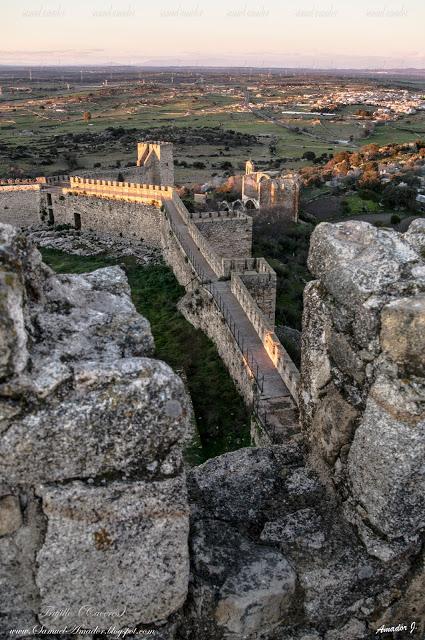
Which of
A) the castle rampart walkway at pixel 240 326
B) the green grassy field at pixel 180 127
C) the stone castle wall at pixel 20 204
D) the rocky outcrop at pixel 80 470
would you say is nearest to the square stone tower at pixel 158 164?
the stone castle wall at pixel 20 204

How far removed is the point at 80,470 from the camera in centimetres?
305

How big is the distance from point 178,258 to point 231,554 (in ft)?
65.0

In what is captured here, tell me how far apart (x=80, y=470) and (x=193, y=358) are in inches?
542

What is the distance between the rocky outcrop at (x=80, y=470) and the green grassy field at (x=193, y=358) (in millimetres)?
8171

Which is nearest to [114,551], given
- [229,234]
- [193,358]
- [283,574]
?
[283,574]

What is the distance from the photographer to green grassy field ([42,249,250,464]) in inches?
498

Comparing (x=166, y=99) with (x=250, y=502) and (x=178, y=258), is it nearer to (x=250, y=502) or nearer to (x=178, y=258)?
(x=178, y=258)

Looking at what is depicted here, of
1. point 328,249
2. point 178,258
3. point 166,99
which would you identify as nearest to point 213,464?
point 328,249

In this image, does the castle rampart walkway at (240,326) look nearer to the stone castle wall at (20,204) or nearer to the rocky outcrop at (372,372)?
the rocky outcrop at (372,372)

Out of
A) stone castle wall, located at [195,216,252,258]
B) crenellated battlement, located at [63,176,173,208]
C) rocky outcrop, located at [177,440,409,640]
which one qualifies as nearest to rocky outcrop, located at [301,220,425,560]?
rocky outcrop, located at [177,440,409,640]

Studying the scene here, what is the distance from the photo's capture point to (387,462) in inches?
136

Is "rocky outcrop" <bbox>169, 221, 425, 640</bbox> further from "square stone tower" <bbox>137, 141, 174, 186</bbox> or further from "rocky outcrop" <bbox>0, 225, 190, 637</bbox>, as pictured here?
"square stone tower" <bbox>137, 141, 174, 186</bbox>

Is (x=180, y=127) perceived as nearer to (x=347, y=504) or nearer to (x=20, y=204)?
(x=20, y=204)

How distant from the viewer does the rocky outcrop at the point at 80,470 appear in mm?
Result: 2926
